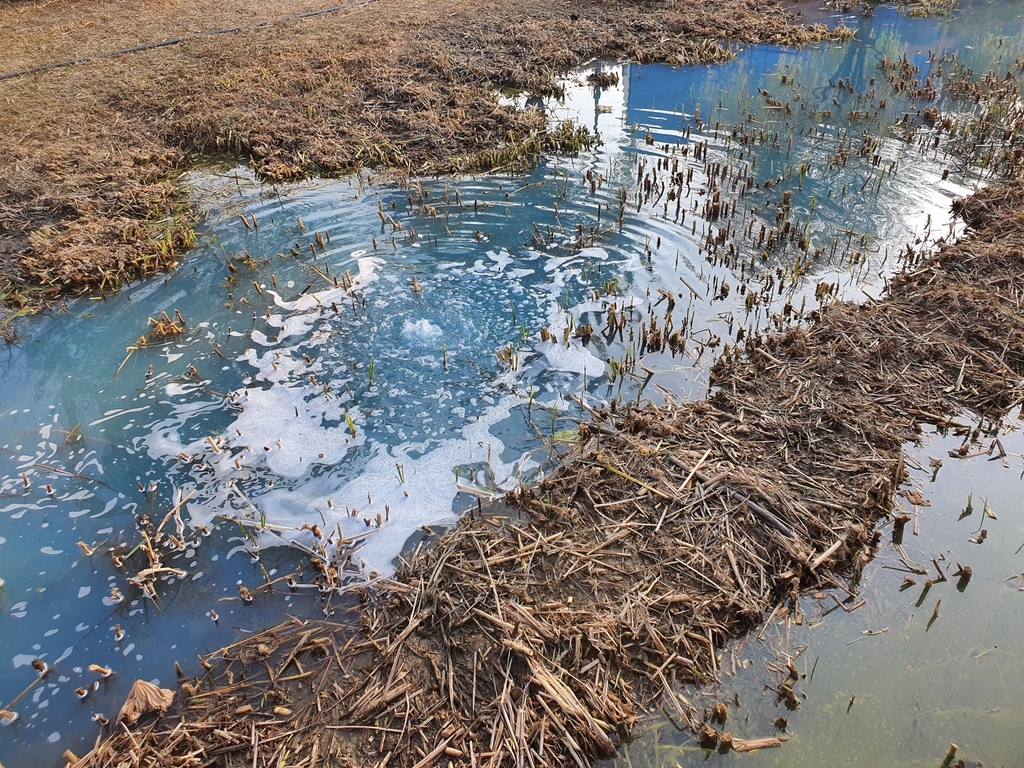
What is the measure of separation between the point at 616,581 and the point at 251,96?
11.4 metres

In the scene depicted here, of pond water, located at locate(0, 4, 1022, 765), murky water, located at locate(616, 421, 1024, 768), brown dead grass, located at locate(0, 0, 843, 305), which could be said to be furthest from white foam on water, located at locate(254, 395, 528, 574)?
brown dead grass, located at locate(0, 0, 843, 305)

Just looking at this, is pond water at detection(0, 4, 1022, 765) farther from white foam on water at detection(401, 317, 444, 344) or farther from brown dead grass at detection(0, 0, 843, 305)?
brown dead grass at detection(0, 0, 843, 305)

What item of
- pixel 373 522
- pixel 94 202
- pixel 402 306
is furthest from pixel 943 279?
pixel 94 202

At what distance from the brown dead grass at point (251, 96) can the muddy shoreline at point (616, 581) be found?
5.98 meters

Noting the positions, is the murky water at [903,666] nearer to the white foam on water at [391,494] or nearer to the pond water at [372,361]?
the pond water at [372,361]

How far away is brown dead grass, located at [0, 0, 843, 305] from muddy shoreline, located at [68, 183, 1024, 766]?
5983 millimetres

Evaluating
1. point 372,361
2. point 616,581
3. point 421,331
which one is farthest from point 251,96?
point 616,581

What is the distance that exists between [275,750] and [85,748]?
120 centimetres

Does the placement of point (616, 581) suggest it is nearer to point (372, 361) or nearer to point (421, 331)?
point (372, 361)

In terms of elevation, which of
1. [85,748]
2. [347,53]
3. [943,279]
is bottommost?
[85,748]

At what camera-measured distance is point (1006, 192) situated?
8281mm

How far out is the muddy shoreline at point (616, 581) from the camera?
341 centimetres

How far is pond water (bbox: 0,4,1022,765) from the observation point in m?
4.29

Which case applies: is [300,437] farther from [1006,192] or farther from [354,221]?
[1006,192]
